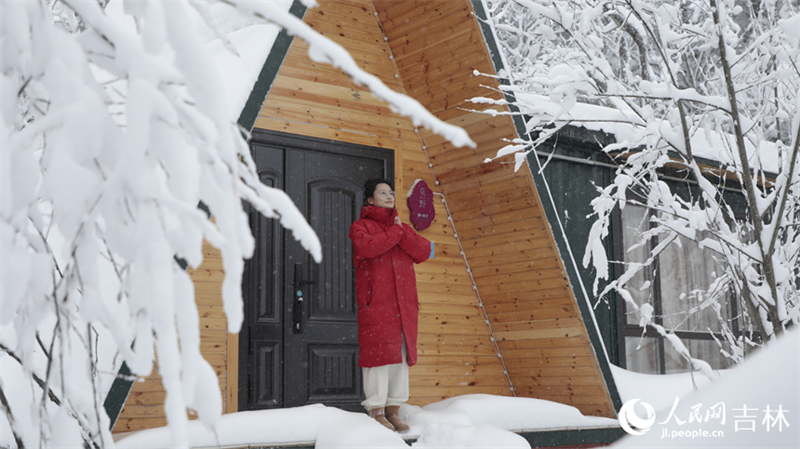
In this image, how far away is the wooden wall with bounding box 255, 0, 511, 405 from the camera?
17.7 feet

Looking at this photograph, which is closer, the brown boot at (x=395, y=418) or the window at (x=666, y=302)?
the brown boot at (x=395, y=418)

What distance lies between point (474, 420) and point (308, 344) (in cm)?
131

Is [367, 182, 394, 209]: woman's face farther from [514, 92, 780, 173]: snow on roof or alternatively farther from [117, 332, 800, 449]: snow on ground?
[117, 332, 800, 449]: snow on ground

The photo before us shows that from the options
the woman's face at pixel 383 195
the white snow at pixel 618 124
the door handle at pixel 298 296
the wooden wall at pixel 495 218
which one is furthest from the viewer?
the door handle at pixel 298 296

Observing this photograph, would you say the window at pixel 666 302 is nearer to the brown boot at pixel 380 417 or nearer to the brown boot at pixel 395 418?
the brown boot at pixel 395 418

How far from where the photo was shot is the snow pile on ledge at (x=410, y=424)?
3807mm

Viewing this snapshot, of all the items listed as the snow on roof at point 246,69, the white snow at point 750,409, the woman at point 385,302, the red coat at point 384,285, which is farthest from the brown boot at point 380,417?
the white snow at point 750,409

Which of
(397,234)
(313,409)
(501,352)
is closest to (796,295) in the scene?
(397,234)

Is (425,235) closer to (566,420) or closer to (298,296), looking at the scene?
(298,296)

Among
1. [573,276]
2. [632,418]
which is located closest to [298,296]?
[573,276]

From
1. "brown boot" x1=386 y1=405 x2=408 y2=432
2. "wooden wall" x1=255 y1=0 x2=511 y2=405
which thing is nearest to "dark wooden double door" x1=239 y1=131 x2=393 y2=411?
"wooden wall" x1=255 y1=0 x2=511 y2=405

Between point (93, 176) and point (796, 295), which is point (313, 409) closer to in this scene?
point (796, 295)

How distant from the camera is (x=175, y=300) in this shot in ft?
3.47

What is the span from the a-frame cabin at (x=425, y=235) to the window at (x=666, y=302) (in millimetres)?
2073
